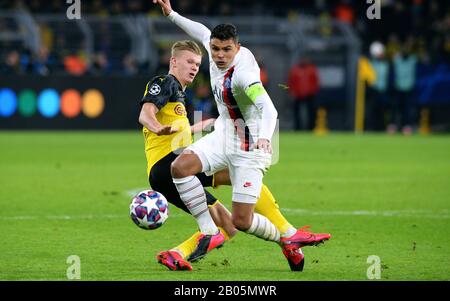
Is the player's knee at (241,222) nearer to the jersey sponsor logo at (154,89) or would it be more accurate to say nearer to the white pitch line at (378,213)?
the jersey sponsor logo at (154,89)

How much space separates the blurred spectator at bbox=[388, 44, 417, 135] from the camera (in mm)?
27672

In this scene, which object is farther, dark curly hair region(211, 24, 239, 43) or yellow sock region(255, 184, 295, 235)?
yellow sock region(255, 184, 295, 235)

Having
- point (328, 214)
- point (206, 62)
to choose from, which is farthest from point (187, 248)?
point (206, 62)

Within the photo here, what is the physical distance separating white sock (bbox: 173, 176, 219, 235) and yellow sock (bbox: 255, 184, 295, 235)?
383 millimetres

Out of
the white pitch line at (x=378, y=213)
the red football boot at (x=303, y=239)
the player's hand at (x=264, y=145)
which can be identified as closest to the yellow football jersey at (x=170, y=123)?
the player's hand at (x=264, y=145)

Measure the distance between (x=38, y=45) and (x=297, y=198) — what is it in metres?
14.7

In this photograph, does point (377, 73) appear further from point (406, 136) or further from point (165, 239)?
point (165, 239)

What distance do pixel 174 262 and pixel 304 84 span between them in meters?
19.6

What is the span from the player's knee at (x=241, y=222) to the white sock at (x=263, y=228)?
0.04 m

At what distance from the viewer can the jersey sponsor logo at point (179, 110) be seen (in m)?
8.50

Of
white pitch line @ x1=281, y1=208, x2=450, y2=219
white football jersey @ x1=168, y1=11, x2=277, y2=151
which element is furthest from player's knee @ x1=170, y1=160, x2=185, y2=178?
white pitch line @ x1=281, y1=208, x2=450, y2=219

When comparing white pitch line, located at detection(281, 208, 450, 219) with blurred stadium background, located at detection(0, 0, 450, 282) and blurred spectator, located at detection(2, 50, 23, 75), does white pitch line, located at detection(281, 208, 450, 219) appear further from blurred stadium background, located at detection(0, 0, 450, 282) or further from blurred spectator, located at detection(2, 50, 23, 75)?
blurred spectator, located at detection(2, 50, 23, 75)

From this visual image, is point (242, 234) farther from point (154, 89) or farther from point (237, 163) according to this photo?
point (154, 89)

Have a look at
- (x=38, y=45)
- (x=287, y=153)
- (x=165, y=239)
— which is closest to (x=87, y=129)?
(x=38, y=45)
